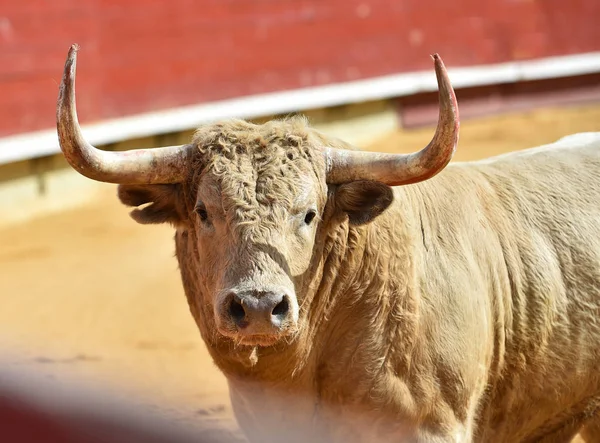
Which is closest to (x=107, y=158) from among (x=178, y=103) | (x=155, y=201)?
(x=155, y=201)

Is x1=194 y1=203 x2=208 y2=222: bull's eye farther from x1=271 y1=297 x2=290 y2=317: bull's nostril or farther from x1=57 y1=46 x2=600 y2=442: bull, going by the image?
x1=271 y1=297 x2=290 y2=317: bull's nostril

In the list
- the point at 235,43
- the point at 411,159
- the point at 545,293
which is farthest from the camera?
the point at 235,43

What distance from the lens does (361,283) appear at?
9.77ft

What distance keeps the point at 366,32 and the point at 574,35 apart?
2.98 metres

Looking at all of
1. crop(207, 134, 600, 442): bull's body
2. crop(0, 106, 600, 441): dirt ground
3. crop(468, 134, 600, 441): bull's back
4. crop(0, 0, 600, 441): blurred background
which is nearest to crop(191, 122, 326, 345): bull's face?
crop(207, 134, 600, 442): bull's body

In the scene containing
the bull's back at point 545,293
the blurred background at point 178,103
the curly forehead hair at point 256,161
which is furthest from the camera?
the blurred background at point 178,103

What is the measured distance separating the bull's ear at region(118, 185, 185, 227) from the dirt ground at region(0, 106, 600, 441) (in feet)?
3.60

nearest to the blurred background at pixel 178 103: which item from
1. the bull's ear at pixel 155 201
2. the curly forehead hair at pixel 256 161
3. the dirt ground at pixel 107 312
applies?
the dirt ground at pixel 107 312

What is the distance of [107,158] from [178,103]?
6.51m

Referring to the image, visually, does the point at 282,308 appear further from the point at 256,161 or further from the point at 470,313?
the point at 470,313

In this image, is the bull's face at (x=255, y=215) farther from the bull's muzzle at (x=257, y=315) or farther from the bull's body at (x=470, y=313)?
the bull's body at (x=470, y=313)

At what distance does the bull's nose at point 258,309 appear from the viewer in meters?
2.49

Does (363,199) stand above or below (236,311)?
above

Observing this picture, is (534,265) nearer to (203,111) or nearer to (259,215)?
(259,215)
